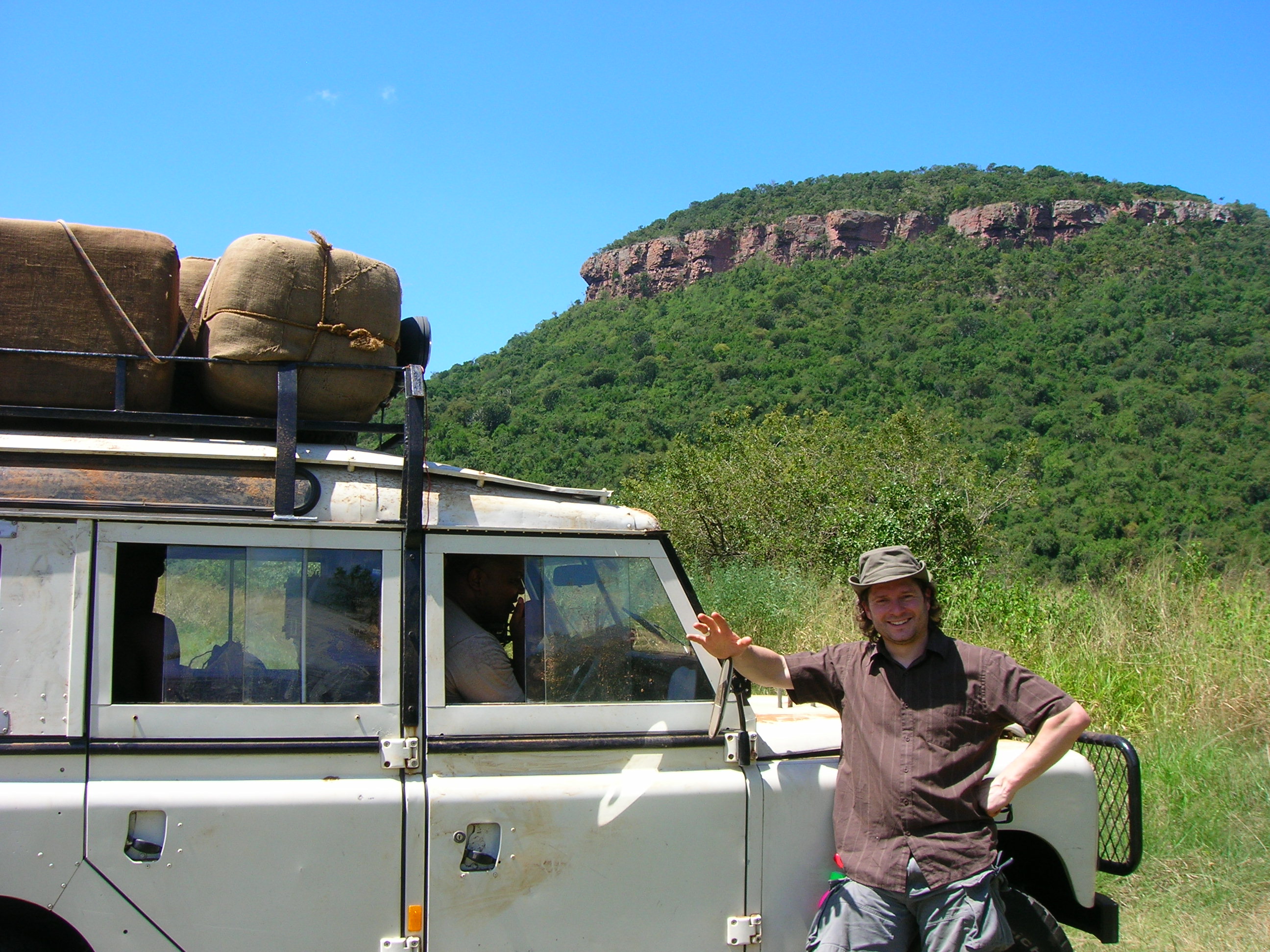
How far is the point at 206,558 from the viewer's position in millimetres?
2562

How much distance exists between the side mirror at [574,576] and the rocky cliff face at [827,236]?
7910cm

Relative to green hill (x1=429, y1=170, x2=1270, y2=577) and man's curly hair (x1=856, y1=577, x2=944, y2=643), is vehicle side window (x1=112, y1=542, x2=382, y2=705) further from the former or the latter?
green hill (x1=429, y1=170, x2=1270, y2=577)

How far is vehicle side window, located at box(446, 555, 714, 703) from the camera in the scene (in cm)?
277

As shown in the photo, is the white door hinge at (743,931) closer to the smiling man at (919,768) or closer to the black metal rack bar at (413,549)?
the smiling man at (919,768)

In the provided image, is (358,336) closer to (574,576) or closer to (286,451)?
(286,451)

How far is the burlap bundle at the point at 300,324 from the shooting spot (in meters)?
2.81

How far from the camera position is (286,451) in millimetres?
2605

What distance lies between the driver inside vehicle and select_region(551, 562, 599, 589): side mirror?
0.11 meters

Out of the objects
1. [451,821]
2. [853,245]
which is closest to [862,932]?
[451,821]

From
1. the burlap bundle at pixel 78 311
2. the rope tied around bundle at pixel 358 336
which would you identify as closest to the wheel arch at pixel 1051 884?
the rope tied around bundle at pixel 358 336

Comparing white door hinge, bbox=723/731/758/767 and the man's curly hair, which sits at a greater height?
the man's curly hair

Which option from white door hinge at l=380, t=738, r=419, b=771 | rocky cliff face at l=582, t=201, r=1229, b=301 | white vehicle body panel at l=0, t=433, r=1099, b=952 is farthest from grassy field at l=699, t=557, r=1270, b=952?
rocky cliff face at l=582, t=201, r=1229, b=301

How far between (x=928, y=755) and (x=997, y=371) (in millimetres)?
51415

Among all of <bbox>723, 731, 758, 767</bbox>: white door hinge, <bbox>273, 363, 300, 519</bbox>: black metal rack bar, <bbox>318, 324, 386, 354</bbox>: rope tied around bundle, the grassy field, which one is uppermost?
<bbox>318, 324, 386, 354</bbox>: rope tied around bundle
